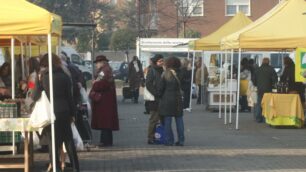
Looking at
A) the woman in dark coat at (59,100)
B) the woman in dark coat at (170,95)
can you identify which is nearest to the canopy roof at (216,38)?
the woman in dark coat at (170,95)

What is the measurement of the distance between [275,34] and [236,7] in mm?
50852

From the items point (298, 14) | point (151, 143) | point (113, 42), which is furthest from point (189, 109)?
point (113, 42)

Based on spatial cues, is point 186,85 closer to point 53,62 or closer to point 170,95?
point 170,95

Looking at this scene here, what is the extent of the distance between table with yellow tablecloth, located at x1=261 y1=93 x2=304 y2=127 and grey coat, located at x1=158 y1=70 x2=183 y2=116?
5113 mm

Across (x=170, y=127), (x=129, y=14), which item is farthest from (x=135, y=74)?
(x=129, y=14)

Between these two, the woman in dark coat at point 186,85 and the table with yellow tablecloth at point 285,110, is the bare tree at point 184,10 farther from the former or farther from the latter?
the table with yellow tablecloth at point 285,110

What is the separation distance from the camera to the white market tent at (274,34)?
19406 mm

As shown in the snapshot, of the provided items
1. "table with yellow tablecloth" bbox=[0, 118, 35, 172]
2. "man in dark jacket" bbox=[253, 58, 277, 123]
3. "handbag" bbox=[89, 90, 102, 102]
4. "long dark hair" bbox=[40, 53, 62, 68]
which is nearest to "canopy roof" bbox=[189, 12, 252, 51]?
"man in dark jacket" bbox=[253, 58, 277, 123]

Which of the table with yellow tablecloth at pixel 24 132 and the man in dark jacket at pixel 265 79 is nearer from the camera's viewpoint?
the table with yellow tablecloth at pixel 24 132

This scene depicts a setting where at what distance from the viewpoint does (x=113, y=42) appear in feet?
229

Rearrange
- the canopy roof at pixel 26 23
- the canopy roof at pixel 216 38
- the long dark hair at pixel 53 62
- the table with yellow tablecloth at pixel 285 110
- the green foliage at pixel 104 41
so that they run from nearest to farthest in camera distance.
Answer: the canopy roof at pixel 26 23
the long dark hair at pixel 53 62
the table with yellow tablecloth at pixel 285 110
the canopy roof at pixel 216 38
the green foliage at pixel 104 41

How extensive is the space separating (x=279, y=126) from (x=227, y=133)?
224cm

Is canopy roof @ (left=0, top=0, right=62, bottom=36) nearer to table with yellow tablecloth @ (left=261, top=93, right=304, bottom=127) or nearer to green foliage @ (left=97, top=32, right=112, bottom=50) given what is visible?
table with yellow tablecloth @ (left=261, top=93, right=304, bottom=127)

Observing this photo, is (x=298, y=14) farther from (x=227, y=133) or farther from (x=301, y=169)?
(x=301, y=169)
